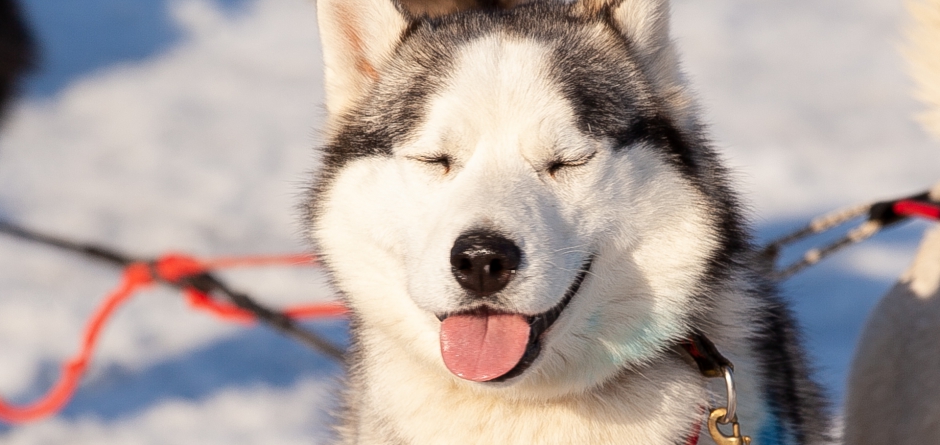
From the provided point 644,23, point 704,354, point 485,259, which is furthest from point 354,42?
point 704,354

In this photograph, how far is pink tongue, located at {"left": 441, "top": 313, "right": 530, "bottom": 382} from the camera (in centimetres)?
166

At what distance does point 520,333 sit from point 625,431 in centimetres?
27

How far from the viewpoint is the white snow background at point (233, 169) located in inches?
165

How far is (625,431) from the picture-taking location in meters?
1.75

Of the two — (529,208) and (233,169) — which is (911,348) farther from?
(233,169)

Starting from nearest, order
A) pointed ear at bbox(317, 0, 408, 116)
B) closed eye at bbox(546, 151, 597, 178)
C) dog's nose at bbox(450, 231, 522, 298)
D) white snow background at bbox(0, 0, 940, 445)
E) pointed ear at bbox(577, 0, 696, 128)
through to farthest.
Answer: dog's nose at bbox(450, 231, 522, 298) → closed eye at bbox(546, 151, 597, 178) → pointed ear at bbox(577, 0, 696, 128) → pointed ear at bbox(317, 0, 408, 116) → white snow background at bbox(0, 0, 940, 445)

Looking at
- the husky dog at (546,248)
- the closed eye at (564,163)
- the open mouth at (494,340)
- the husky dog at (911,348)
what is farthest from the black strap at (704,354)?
the husky dog at (911,348)

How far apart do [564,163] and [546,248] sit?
195 millimetres

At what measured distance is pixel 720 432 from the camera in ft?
5.62

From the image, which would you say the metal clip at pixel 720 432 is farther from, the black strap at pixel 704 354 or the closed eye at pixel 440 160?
the closed eye at pixel 440 160

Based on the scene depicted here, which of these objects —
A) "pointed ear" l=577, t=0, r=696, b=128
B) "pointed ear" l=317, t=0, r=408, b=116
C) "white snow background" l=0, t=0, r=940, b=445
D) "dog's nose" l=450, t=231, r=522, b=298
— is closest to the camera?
"dog's nose" l=450, t=231, r=522, b=298

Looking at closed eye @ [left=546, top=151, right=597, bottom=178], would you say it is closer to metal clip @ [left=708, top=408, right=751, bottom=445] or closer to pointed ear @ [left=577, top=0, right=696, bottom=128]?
pointed ear @ [left=577, top=0, right=696, bottom=128]

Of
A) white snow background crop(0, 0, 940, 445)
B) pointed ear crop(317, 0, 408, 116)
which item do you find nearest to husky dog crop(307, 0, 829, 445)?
pointed ear crop(317, 0, 408, 116)

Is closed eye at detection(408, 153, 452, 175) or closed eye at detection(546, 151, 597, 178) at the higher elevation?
closed eye at detection(546, 151, 597, 178)
